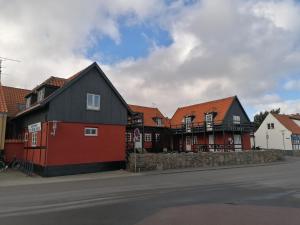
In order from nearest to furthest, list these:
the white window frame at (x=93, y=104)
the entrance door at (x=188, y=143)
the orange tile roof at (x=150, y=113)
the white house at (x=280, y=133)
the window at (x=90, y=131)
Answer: the window at (x=90, y=131) → the white window frame at (x=93, y=104) → the entrance door at (x=188, y=143) → the orange tile roof at (x=150, y=113) → the white house at (x=280, y=133)

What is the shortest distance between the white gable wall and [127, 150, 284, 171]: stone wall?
63.5 feet

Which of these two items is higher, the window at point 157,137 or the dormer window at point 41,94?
the dormer window at point 41,94

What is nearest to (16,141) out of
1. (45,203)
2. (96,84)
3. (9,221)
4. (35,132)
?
(35,132)

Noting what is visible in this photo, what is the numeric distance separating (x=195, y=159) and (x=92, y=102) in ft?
33.4

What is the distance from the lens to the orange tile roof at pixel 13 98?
92.0ft

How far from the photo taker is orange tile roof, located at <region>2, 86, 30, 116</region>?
2804 centimetres

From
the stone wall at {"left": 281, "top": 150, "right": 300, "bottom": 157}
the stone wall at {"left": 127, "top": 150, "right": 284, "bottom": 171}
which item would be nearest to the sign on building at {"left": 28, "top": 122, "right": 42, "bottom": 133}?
the stone wall at {"left": 127, "top": 150, "right": 284, "bottom": 171}

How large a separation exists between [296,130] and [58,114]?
1765 inches

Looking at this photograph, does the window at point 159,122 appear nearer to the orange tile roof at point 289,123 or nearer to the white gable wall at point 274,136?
the white gable wall at point 274,136

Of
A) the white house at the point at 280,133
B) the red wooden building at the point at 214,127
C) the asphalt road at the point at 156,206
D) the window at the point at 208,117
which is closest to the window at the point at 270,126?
the white house at the point at 280,133

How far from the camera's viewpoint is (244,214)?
7.65 metres

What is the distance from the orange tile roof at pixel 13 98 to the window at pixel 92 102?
10620 mm

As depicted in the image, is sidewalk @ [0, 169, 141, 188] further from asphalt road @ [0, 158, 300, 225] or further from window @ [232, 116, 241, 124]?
window @ [232, 116, 241, 124]

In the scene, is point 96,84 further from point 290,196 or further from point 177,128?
point 177,128
